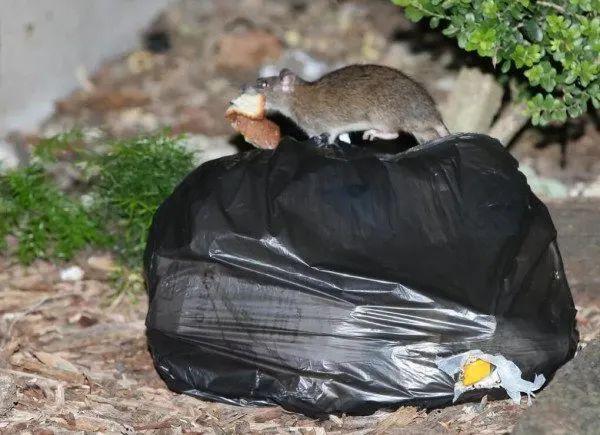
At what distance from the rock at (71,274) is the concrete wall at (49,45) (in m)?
1.61

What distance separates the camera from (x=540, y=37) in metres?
4.67

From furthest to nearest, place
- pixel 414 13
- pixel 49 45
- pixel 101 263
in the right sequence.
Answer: pixel 49 45 → pixel 101 263 → pixel 414 13

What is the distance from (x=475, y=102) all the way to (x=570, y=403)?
2.44 meters

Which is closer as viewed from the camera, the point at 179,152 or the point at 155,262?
the point at 155,262

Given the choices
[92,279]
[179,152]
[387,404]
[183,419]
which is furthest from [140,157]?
[387,404]

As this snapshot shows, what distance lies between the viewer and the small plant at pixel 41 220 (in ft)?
18.7

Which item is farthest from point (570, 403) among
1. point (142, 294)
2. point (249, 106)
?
point (142, 294)

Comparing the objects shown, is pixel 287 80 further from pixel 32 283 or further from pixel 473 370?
pixel 473 370

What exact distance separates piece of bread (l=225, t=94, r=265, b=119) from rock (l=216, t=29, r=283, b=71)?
9.18 ft

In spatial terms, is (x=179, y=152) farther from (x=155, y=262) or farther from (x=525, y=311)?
(x=525, y=311)

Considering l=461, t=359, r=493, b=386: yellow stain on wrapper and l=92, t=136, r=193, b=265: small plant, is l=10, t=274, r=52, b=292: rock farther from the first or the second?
l=461, t=359, r=493, b=386: yellow stain on wrapper

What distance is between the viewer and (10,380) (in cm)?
448

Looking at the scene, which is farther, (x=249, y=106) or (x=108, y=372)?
(x=249, y=106)

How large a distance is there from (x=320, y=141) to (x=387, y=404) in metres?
1.35
